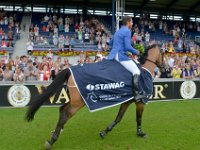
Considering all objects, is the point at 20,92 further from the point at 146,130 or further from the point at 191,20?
the point at 191,20

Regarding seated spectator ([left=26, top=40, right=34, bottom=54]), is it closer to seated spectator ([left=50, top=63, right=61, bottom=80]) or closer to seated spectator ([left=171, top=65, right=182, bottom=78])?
seated spectator ([left=50, top=63, right=61, bottom=80])

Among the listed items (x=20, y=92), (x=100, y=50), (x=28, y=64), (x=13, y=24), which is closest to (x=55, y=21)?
(x=13, y=24)

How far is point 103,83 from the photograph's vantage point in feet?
23.7

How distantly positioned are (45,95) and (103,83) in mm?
1239

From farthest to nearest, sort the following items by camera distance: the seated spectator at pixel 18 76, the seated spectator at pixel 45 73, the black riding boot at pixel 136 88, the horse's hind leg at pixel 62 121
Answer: the seated spectator at pixel 45 73, the seated spectator at pixel 18 76, the black riding boot at pixel 136 88, the horse's hind leg at pixel 62 121

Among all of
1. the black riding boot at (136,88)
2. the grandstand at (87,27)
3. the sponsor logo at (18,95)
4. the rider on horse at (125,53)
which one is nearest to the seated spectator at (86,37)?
the grandstand at (87,27)

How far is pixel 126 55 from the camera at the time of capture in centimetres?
757

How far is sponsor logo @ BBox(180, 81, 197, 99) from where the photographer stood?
15.0m

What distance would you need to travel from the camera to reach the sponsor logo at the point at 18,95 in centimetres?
1252

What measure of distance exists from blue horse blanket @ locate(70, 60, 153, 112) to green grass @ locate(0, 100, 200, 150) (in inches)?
34.8

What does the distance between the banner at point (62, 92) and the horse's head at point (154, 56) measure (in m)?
4.59

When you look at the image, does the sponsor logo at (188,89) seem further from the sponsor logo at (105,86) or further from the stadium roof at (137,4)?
the stadium roof at (137,4)

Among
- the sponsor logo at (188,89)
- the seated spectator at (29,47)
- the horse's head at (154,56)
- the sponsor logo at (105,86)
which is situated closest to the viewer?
the sponsor logo at (105,86)

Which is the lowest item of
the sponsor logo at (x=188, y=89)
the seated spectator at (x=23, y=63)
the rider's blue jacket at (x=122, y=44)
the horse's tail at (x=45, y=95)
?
the sponsor logo at (x=188, y=89)
